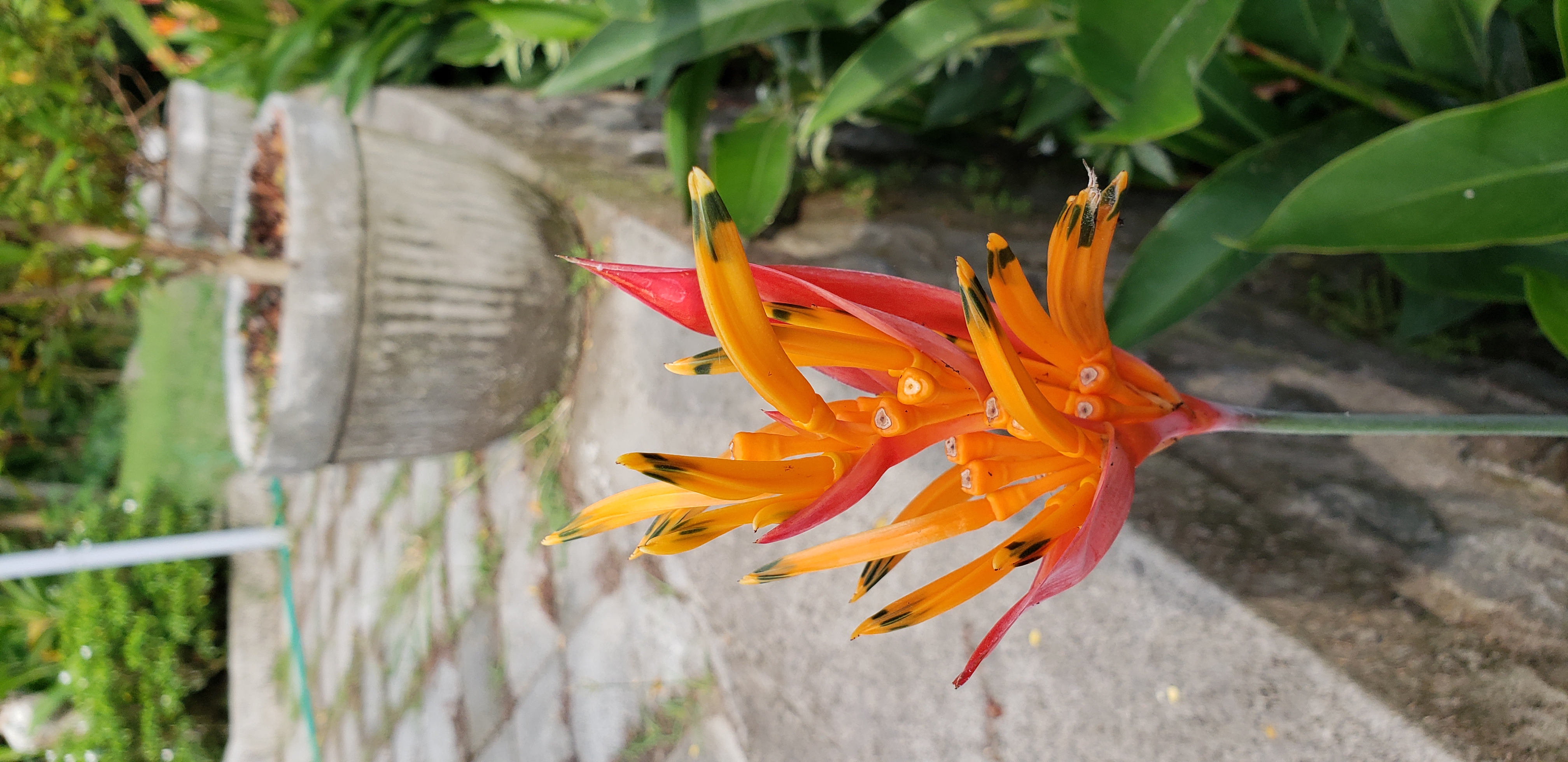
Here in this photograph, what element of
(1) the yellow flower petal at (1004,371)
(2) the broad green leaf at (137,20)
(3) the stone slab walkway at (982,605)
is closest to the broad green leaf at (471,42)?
(3) the stone slab walkway at (982,605)

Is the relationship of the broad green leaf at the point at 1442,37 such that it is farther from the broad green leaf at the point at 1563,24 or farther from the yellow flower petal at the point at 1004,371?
the yellow flower petal at the point at 1004,371

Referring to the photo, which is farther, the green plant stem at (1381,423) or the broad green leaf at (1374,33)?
the broad green leaf at (1374,33)

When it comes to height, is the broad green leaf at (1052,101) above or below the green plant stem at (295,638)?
above

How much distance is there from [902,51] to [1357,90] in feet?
1.66

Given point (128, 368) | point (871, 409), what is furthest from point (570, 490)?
point (128, 368)

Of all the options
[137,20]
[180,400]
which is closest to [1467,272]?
[137,20]

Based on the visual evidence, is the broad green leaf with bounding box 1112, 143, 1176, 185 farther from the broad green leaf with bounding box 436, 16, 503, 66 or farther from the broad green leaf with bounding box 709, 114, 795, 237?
the broad green leaf with bounding box 436, 16, 503, 66

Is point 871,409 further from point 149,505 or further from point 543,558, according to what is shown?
point 149,505

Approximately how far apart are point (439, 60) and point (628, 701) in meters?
1.61

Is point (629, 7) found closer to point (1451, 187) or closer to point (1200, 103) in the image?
point (1200, 103)

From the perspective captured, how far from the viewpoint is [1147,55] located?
2.40ft

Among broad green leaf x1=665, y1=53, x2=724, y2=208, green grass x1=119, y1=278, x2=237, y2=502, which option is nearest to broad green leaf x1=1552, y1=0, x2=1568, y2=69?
broad green leaf x1=665, y1=53, x2=724, y2=208

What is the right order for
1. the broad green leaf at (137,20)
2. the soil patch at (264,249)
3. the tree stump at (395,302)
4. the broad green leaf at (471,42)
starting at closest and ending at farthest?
the tree stump at (395,302)
the soil patch at (264,249)
the broad green leaf at (471,42)
the broad green leaf at (137,20)

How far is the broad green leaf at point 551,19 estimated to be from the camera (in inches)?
51.8
